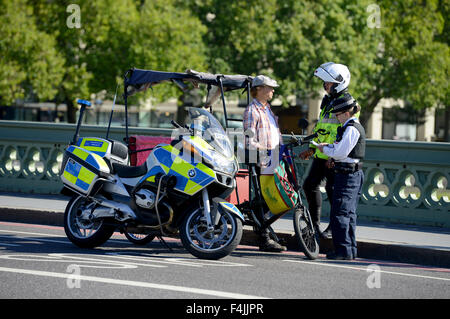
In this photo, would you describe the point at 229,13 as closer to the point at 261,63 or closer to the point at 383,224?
the point at 261,63

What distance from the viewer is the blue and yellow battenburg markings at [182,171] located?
822cm

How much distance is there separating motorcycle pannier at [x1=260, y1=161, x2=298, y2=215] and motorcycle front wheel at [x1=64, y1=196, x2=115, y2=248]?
1682mm

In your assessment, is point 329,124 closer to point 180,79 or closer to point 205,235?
point 180,79

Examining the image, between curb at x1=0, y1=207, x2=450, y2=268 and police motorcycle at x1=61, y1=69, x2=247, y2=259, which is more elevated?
police motorcycle at x1=61, y1=69, x2=247, y2=259

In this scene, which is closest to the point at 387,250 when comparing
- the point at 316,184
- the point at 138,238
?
the point at 316,184

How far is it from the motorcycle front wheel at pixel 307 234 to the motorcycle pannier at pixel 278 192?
0.48ft

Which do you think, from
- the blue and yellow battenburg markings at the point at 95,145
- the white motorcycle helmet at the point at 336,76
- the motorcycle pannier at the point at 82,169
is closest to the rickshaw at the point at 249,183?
the motorcycle pannier at the point at 82,169

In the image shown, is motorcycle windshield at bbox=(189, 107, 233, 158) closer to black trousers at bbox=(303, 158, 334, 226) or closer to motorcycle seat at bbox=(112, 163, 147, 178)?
motorcycle seat at bbox=(112, 163, 147, 178)

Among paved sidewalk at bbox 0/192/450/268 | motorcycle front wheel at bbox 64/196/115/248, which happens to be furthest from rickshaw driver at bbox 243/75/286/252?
motorcycle front wheel at bbox 64/196/115/248

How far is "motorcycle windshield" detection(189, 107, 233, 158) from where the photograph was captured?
27.6 ft

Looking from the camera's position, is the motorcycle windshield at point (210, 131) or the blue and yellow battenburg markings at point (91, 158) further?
the blue and yellow battenburg markings at point (91, 158)

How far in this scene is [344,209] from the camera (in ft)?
28.7

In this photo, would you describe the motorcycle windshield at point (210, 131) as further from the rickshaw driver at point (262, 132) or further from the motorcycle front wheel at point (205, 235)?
the motorcycle front wheel at point (205, 235)
